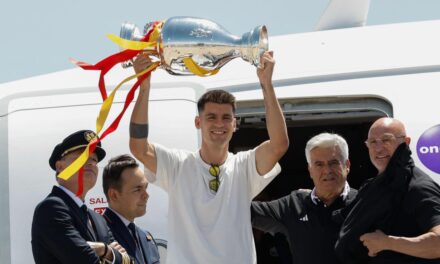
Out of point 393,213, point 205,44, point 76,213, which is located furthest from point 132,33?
point 393,213

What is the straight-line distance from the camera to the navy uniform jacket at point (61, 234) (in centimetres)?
471

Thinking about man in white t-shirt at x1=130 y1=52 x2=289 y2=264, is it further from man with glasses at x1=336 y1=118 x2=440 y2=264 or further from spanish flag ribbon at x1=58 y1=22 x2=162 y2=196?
man with glasses at x1=336 y1=118 x2=440 y2=264

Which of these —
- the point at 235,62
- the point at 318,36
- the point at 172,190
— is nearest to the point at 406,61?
the point at 318,36

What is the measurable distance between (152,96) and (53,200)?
67.2 inches

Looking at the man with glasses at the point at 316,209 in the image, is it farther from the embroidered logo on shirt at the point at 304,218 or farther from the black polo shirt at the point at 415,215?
the black polo shirt at the point at 415,215

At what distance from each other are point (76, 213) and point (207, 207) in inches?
30.7

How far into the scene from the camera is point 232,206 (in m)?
4.89

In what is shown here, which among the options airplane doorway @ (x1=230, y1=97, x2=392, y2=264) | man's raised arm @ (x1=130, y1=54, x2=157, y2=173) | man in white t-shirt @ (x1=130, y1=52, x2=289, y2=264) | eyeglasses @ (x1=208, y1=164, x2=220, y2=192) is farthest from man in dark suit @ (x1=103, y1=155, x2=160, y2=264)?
airplane doorway @ (x1=230, y1=97, x2=392, y2=264)

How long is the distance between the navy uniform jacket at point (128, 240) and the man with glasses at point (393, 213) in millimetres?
1303

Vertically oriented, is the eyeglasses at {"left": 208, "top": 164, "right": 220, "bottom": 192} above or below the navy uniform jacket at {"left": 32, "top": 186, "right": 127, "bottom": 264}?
above

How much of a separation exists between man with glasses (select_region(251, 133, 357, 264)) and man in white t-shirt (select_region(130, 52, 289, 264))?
435 millimetres

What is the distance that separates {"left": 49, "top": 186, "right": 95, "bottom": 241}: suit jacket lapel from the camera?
4914 mm

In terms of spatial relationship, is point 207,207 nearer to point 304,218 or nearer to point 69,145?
point 304,218

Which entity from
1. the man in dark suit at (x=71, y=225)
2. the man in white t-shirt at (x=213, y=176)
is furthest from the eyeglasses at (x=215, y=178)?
the man in dark suit at (x=71, y=225)
